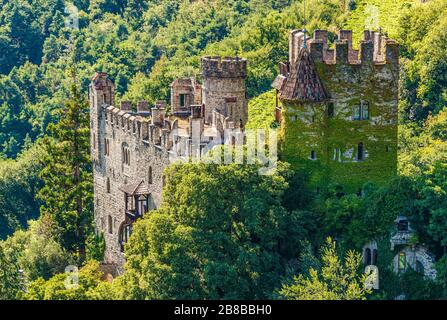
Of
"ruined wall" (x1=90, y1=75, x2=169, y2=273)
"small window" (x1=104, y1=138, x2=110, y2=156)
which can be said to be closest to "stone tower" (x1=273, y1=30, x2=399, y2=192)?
"ruined wall" (x1=90, y1=75, x2=169, y2=273)

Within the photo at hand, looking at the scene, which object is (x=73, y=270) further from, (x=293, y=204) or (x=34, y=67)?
(x=34, y=67)

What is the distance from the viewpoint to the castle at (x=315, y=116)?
7394 cm

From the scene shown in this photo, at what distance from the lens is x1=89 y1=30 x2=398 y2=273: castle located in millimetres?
73938

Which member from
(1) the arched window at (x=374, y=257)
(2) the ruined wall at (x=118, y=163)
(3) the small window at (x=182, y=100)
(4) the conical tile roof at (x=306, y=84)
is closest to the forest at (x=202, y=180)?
(1) the arched window at (x=374, y=257)

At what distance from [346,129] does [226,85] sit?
8786 mm

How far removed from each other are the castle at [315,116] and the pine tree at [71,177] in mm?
10955

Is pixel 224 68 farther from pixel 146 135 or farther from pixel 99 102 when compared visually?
pixel 99 102

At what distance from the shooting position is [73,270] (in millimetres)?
84312

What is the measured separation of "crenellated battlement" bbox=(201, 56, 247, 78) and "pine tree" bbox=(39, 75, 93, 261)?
15123 millimetres

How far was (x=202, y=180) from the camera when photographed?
238 ft

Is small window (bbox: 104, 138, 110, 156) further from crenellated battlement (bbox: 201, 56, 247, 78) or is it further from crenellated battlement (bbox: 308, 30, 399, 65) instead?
crenellated battlement (bbox: 308, 30, 399, 65)

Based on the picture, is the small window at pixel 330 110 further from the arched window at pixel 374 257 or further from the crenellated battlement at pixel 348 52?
the arched window at pixel 374 257
